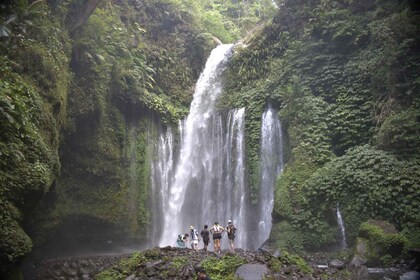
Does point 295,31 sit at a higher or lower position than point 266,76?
higher

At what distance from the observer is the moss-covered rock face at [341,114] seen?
12.0 m

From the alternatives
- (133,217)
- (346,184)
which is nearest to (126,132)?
(133,217)

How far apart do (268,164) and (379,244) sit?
699 centimetres

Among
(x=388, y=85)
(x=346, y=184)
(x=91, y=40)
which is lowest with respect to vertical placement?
(x=346, y=184)

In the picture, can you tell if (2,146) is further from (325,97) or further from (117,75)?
(325,97)

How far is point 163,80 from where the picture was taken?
22.0 metres

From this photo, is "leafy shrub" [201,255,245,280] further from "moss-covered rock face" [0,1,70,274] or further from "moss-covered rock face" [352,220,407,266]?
"moss-covered rock face" [0,1,70,274]

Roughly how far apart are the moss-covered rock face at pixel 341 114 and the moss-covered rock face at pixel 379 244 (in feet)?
2.13

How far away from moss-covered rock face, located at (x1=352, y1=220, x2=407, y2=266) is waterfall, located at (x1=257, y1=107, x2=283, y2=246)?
16.9 ft

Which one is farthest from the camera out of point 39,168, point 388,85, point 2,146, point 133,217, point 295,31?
point 295,31

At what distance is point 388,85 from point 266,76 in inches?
294

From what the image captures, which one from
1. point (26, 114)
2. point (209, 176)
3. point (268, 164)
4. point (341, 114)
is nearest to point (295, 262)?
point (268, 164)

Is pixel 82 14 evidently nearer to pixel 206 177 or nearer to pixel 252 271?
pixel 206 177

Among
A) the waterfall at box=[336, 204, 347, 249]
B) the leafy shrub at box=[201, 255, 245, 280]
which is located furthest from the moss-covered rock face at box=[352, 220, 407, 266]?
the leafy shrub at box=[201, 255, 245, 280]
